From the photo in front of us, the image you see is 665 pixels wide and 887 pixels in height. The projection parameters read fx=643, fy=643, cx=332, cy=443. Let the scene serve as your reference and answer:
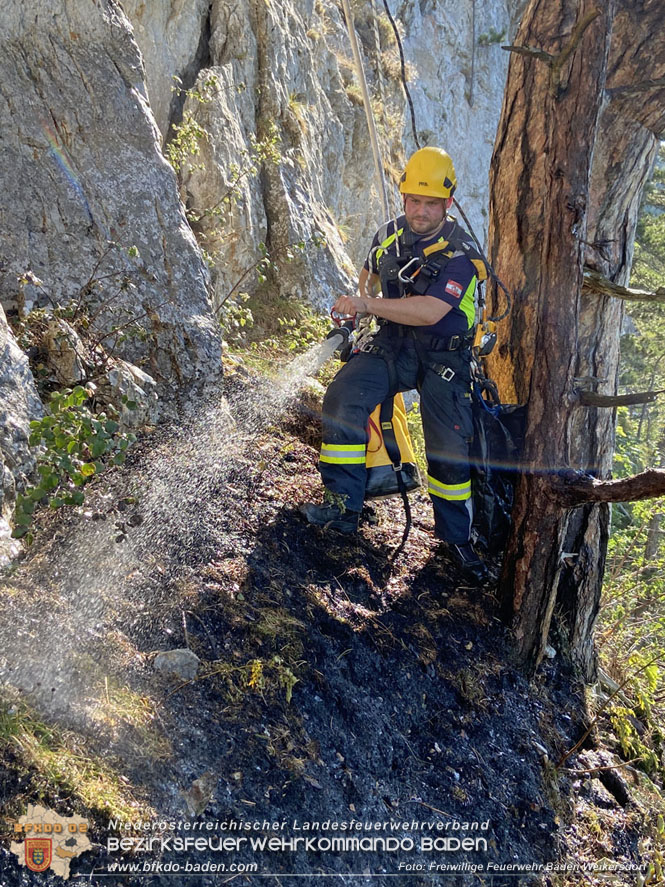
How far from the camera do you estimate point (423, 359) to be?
396 cm

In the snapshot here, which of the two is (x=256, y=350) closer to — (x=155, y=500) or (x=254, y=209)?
(x=254, y=209)

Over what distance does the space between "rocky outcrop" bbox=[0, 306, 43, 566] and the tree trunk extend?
2682 mm

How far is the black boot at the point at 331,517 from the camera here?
387cm

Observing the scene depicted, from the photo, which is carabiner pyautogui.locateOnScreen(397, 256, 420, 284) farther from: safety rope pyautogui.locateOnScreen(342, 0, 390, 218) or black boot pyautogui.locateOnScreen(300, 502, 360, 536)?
black boot pyautogui.locateOnScreen(300, 502, 360, 536)

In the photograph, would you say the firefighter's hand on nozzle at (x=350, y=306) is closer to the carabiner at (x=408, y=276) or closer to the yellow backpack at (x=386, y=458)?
the carabiner at (x=408, y=276)

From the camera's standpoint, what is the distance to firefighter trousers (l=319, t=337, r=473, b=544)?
3.86 metres

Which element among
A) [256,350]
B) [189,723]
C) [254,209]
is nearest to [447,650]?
[189,723]

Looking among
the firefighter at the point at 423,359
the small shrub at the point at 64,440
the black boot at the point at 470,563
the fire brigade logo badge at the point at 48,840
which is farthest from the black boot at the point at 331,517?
the fire brigade logo badge at the point at 48,840

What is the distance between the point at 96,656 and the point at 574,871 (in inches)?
97.6

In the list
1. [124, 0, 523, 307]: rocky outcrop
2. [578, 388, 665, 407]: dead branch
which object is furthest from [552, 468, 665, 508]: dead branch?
[124, 0, 523, 307]: rocky outcrop

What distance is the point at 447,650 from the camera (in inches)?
143

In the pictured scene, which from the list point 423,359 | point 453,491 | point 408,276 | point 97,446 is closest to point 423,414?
point 423,359

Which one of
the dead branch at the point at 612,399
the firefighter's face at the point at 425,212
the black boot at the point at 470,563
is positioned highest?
the firefighter's face at the point at 425,212

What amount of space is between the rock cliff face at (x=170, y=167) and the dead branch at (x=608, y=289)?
250 cm
